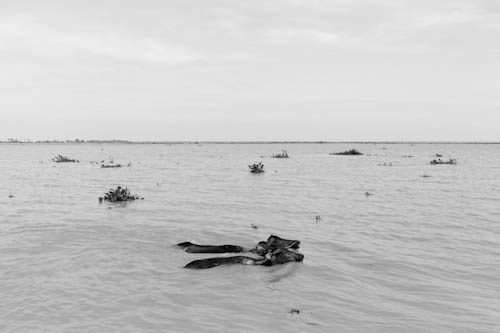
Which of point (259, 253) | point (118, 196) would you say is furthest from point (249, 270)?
point (118, 196)

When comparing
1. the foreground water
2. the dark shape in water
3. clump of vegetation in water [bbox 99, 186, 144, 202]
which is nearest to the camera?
the foreground water

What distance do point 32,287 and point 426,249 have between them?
11.3 meters

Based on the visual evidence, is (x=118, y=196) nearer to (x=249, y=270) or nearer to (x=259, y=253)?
(x=259, y=253)

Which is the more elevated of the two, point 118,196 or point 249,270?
point 118,196

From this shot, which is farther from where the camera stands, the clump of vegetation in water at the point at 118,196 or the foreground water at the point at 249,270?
the clump of vegetation in water at the point at 118,196

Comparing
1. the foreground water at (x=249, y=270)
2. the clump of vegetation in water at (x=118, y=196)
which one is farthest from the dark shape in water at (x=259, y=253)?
the clump of vegetation in water at (x=118, y=196)

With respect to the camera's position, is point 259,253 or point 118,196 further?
point 118,196

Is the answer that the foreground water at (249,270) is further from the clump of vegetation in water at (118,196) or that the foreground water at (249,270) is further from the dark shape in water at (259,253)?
the clump of vegetation in water at (118,196)

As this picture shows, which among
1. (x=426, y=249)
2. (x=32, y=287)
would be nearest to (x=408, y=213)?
(x=426, y=249)

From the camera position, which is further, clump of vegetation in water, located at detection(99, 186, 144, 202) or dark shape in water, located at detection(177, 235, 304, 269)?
clump of vegetation in water, located at detection(99, 186, 144, 202)

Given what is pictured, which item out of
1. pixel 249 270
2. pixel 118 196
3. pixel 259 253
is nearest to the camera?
pixel 249 270

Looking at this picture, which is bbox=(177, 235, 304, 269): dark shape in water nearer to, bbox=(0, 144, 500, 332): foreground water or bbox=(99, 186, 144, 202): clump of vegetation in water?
bbox=(0, 144, 500, 332): foreground water

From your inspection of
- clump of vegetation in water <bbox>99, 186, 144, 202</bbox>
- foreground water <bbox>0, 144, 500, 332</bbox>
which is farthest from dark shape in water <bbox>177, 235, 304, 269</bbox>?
clump of vegetation in water <bbox>99, 186, 144, 202</bbox>

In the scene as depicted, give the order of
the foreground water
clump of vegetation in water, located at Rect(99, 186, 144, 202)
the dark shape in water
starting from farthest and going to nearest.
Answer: clump of vegetation in water, located at Rect(99, 186, 144, 202) < the dark shape in water < the foreground water
